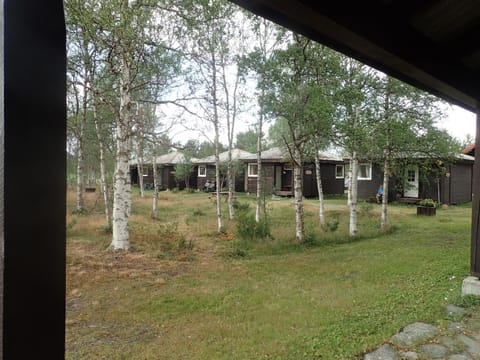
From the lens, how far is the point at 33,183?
0.62 m

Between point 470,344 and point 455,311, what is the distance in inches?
30.9

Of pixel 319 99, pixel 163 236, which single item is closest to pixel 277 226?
pixel 163 236

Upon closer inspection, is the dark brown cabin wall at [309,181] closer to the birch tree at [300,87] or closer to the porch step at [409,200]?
the porch step at [409,200]

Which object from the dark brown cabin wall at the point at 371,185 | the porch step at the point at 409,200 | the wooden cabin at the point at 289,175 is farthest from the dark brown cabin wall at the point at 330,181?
the porch step at the point at 409,200

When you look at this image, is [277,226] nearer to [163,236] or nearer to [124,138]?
[163,236]

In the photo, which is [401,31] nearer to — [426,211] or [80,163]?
[80,163]

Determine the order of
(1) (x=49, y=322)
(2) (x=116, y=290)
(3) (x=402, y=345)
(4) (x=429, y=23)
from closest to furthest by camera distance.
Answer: (1) (x=49, y=322), (4) (x=429, y=23), (3) (x=402, y=345), (2) (x=116, y=290)

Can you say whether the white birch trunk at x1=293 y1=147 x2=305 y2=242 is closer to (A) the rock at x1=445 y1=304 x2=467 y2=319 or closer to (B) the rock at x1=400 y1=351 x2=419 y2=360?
(A) the rock at x1=445 y1=304 x2=467 y2=319

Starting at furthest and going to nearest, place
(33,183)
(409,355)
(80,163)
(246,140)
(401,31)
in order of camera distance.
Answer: (246,140)
(80,163)
(409,355)
(401,31)
(33,183)

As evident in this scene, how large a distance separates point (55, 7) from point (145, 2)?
6135 mm

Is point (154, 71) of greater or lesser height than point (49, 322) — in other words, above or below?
above

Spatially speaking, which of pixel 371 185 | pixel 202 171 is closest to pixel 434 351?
pixel 371 185

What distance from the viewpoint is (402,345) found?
2408mm

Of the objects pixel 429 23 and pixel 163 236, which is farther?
pixel 163 236
